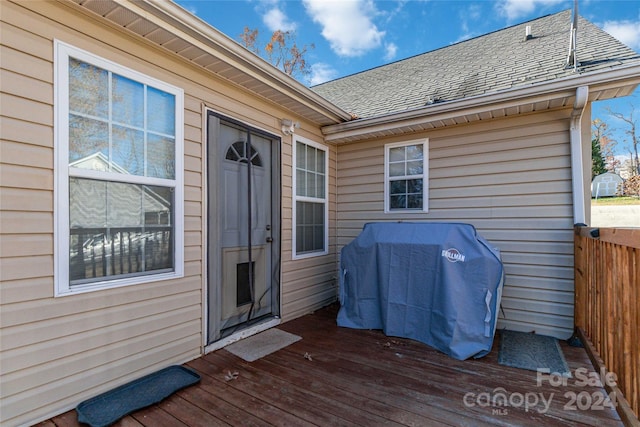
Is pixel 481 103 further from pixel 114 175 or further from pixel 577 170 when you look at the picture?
pixel 114 175

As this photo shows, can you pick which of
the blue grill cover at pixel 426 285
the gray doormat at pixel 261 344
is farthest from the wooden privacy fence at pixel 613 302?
the gray doormat at pixel 261 344

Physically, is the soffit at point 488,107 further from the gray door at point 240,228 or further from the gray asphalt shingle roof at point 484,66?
the gray door at point 240,228

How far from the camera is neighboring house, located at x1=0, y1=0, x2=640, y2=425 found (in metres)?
1.84

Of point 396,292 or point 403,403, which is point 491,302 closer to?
point 396,292

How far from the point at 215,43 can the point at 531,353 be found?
3982 mm

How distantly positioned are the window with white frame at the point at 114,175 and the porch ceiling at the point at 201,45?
1.01 ft

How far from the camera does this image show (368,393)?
2182mm

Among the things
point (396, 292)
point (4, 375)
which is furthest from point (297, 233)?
point (4, 375)

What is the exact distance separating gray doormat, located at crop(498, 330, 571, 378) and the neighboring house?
0.22 metres

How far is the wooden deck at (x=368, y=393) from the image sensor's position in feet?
6.19

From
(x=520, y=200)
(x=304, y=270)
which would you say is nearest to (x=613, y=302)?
(x=520, y=200)

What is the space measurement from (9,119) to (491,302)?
12.5 feet

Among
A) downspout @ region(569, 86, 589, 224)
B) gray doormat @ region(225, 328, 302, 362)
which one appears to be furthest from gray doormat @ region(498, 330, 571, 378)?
gray doormat @ region(225, 328, 302, 362)

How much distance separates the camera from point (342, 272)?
3.63 metres
